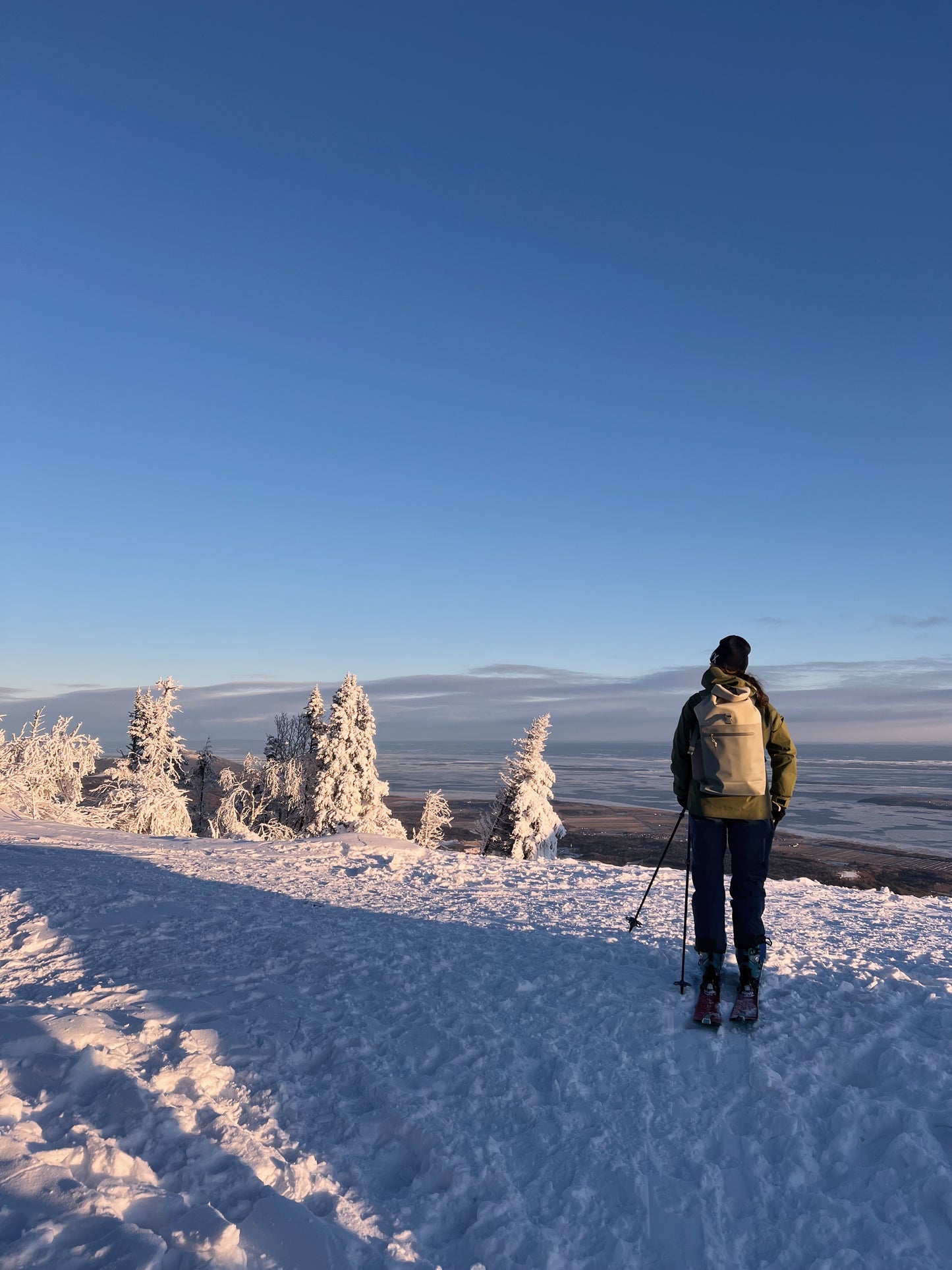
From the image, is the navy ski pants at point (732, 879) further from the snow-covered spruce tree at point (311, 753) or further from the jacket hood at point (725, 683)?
the snow-covered spruce tree at point (311, 753)

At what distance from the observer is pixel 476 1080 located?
14.8 ft

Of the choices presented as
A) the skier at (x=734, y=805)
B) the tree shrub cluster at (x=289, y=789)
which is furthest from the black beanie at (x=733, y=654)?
the tree shrub cluster at (x=289, y=789)

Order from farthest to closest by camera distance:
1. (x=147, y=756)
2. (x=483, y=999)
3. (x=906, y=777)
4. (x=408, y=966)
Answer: (x=906, y=777)
(x=147, y=756)
(x=408, y=966)
(x=483, y=999)

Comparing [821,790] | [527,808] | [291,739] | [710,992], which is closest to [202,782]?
[291,739]

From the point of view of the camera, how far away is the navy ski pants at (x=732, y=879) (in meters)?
5.30

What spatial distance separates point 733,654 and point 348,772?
101 feet

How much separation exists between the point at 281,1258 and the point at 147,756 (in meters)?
38.7

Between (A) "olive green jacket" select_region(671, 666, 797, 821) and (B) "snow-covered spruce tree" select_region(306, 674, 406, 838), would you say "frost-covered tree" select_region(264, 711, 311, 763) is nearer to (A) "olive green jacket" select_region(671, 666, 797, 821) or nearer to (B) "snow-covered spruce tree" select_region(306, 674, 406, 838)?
(B) "snow-covered spruce tree" select_region(306, 674, 406, 838)

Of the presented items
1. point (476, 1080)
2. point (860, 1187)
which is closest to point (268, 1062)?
point (476, 1080)

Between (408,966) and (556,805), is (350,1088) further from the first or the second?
(556,805)

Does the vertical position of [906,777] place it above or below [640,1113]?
below

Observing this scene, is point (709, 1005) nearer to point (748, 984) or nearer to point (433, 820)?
point (748, 984)

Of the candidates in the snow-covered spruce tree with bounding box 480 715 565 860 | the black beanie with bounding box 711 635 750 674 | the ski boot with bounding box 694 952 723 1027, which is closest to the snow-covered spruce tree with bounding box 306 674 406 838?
the snow-covered spruce tree with bounding box 480 715 565 860

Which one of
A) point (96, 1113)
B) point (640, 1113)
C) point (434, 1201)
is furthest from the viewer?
point (640, 1113)
